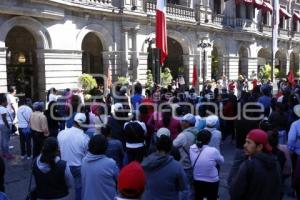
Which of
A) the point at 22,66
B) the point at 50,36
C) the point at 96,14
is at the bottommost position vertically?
the point at 22,66

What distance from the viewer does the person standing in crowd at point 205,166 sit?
5637mm

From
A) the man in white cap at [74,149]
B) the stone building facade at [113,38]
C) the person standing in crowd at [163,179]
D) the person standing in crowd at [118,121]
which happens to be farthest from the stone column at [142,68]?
the person standing in crowd at [163,179]

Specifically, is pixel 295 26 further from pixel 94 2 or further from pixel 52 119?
pixel 52 119

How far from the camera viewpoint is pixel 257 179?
3916mm

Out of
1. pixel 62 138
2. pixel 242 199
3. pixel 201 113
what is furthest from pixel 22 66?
pixel 242 199

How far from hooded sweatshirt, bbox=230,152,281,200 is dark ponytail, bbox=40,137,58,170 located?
2.00 meters

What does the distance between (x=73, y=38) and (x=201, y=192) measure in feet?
46.5

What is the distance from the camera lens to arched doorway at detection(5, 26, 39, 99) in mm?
18500

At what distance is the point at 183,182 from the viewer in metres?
4.61

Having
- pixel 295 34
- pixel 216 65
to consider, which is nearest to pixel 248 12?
pixel 216 65

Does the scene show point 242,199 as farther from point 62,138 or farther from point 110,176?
point 62,138

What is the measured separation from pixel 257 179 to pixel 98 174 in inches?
70.7

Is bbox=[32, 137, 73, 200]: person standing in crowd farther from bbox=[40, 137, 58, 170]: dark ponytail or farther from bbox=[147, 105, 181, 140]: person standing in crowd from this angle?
bbox=[147, 105, 181, 140]: person standing in crowd

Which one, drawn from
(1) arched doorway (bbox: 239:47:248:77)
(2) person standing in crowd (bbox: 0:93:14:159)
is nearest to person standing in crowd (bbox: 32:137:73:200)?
(2) person standing in crowd (bbox: 0:93:14:159)
